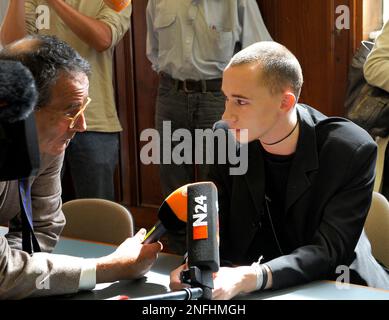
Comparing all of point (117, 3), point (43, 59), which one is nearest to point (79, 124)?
point (43, 59)

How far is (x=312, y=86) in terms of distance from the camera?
3.51m

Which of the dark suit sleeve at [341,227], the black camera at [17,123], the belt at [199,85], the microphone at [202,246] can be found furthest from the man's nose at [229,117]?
the belt at [199,85]

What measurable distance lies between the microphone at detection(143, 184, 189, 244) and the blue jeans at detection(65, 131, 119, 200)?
1641 millimetres

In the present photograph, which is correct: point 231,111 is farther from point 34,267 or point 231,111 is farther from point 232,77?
point 34,267

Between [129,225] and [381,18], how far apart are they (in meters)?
1.80

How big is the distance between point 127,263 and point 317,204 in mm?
582

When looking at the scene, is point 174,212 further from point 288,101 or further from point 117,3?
point 117,3

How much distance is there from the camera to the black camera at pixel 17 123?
105cm

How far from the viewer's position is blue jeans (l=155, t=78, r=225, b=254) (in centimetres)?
331

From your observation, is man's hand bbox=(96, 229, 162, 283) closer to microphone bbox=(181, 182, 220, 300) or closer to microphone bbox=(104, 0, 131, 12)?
microphone bbox=(181, 182, 220, 300)

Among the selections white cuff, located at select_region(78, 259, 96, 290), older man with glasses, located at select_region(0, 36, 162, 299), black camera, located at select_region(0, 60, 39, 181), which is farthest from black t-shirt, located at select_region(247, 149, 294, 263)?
black camera, located at select_region(0, 60, 39, 181)

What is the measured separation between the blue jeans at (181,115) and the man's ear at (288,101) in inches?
47.0
